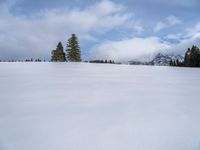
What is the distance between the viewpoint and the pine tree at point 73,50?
102 feet

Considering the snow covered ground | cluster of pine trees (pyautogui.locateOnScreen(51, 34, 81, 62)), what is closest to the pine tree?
cluster of pine trees (pyautogui.locateOnScreen(51, 34, 81, 62))

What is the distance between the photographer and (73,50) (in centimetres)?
3133

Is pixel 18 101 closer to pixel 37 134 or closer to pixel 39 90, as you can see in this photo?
pixel 39 90

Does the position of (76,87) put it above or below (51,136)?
above

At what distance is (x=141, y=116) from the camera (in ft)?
7.59

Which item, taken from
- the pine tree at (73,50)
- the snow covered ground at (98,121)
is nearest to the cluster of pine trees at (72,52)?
the pine tree at (73,50)

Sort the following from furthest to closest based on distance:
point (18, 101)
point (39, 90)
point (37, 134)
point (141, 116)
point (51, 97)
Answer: point (39, 90)
point (51, 97)
point (18, 101)
point (141, 116)
point (37, 134)

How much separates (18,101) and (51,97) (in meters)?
0.50

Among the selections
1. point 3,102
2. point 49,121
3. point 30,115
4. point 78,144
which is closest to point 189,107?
point 78,144

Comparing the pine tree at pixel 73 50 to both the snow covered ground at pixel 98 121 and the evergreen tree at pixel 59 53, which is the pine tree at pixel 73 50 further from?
the snow covered ground at pixel 98 121

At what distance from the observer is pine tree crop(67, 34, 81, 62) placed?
31.2 metres

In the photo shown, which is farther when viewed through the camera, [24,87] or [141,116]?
[24,87]

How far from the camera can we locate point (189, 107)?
268 centimetres

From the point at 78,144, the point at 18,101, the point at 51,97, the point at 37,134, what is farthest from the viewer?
the point at 51,97
